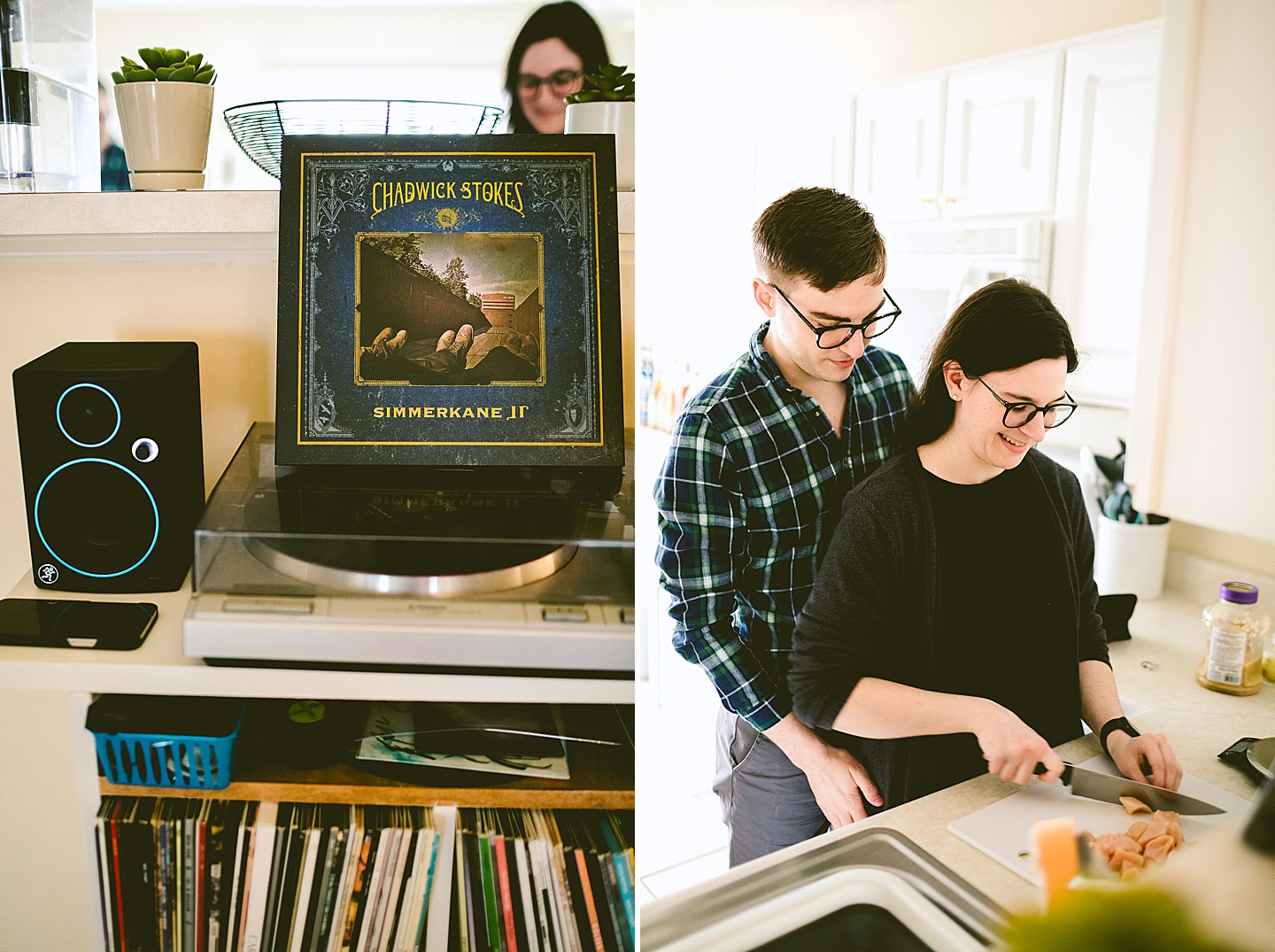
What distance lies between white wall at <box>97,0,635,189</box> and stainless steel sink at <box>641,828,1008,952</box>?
4.49ft

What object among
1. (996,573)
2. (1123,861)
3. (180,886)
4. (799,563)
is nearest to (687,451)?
(799,563)

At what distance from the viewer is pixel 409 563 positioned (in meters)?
0.68

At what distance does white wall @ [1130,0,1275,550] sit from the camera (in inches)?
16.1

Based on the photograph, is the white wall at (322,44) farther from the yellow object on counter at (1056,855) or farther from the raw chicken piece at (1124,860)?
the yellow object on counter at (1056,855)

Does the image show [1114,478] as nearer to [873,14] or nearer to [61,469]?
[873,14]

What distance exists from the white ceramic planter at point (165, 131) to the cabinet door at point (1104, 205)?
32.7 inches

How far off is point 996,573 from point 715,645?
0.27 metres

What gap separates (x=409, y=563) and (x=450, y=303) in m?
0.27

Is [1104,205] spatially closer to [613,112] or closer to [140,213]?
[613,112]

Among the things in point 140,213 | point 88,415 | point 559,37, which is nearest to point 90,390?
point 88,415

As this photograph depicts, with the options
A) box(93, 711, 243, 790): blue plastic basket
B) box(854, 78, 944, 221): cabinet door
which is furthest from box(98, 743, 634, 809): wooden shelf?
box(854, 78, 944, 221): cabinet door

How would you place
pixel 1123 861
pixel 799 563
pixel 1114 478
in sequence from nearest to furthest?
pixel 1123 861 → pixel 799 563 → pixel 1114 478

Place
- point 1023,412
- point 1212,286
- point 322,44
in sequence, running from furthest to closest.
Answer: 1. point 322,44
2. point 1023,412
3. point 1212,286

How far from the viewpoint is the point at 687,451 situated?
826 mm
